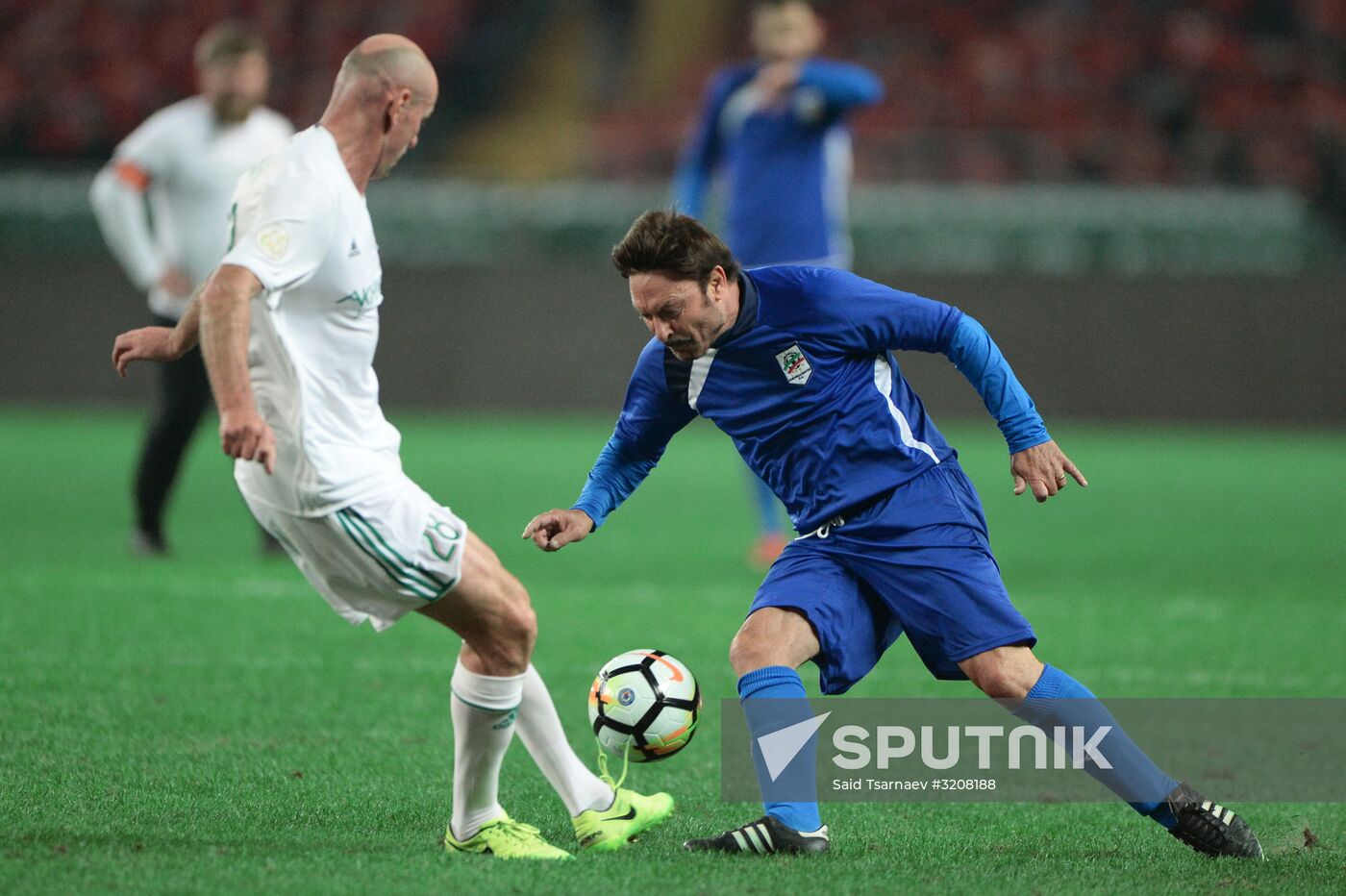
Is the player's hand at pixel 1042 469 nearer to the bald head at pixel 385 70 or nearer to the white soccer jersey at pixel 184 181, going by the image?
the bald head at pixel 385 70

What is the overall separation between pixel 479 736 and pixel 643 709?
48 cm

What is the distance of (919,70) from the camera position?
22.1m

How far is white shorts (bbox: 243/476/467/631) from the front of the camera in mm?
3502

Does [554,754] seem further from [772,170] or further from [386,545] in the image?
[772,170]

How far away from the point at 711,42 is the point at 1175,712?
19.6 meters

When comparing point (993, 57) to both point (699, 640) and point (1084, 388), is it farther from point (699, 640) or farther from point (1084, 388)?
point (699, 640)

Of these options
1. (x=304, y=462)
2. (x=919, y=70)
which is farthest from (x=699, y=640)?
(x=919, y=70)

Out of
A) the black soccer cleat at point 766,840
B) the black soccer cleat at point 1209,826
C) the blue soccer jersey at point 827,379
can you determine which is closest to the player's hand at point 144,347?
the blue soccer jersey at point 827,379

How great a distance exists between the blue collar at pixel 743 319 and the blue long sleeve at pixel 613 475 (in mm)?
403

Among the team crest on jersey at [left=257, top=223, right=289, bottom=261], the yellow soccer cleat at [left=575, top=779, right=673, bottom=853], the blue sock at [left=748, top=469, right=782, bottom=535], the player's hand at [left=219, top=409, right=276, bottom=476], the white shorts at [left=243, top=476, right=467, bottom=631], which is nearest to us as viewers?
the player's hand at [left=219, top=409, right=276, bottom=476]

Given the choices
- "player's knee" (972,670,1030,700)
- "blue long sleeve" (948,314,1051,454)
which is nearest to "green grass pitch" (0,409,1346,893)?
"player's knee" (972,670,1030,700)

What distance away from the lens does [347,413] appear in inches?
141

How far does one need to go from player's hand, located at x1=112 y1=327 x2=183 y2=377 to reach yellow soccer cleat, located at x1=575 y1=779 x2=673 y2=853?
1.44m

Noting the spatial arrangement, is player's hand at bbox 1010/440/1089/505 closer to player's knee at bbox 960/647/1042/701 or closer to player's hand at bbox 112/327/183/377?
player's knee at bbox 960/647/1042/701
